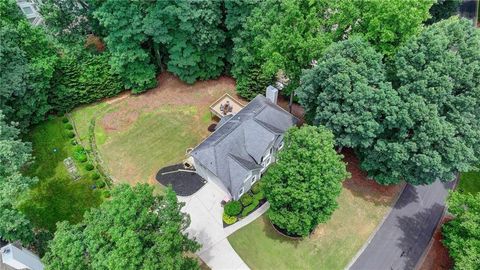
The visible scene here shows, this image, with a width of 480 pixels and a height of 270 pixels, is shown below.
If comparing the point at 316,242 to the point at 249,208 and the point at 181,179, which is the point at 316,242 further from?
the point at 181,179

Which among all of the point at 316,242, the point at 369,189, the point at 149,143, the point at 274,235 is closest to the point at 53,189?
the point at 149,143

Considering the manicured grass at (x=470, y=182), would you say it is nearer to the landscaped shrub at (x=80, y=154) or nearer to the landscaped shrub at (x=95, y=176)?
the landscaped shrub at (x=95, y=176)

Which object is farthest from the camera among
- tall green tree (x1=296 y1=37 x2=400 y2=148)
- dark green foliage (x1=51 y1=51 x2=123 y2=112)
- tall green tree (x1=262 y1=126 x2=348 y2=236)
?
dark green foliage (x1=51 y1=51 x2=123 y2=112)

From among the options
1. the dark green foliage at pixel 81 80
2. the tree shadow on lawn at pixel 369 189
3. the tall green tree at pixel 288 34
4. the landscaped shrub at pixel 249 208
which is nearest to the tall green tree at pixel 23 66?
the dark green foliage at pixel 81 80

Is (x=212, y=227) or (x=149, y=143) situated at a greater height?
(x=149, y=143)

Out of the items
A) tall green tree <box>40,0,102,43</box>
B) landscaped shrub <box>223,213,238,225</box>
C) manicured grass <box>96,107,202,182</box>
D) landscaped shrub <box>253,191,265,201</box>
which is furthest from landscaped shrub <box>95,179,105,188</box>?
tall green tree <box>40,0,102,43</box>

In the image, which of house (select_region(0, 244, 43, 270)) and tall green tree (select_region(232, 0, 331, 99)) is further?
tall green tree (select_region(232, 0, 331, 99))

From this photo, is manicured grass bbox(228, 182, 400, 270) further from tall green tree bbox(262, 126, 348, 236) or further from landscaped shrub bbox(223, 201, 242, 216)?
tall green tree bbox(262, 126, 348, 236)
